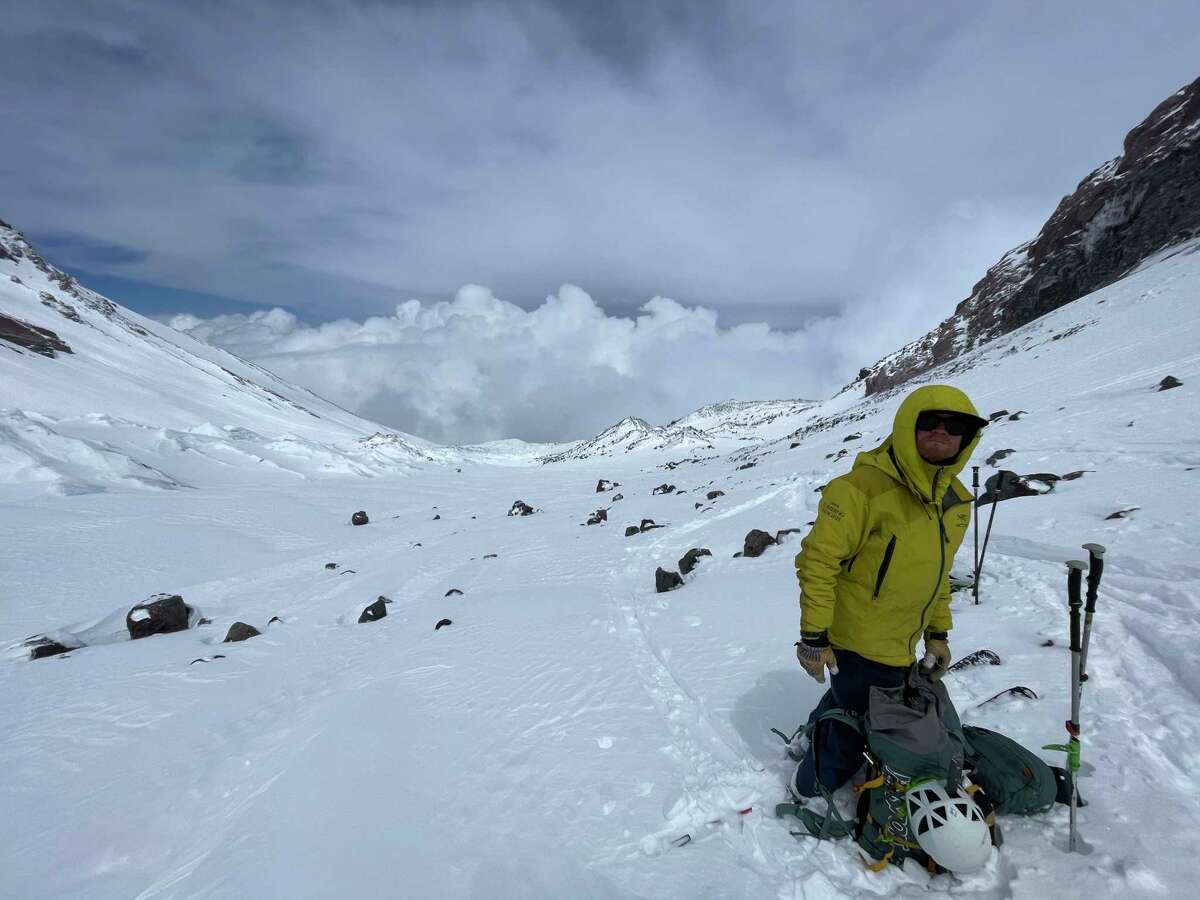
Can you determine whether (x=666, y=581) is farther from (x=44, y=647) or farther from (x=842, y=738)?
(x=44, y=647)

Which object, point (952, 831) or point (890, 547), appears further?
point (890, 547)

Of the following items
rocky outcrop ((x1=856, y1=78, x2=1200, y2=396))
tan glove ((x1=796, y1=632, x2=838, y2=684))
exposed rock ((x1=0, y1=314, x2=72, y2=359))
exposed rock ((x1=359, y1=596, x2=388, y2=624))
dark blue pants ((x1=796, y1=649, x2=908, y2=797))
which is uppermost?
exposed rock ((x1=0, y1=314, x2=72, y2=359))

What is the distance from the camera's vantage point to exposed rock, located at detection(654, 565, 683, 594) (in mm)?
10734

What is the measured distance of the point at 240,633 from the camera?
11.5m

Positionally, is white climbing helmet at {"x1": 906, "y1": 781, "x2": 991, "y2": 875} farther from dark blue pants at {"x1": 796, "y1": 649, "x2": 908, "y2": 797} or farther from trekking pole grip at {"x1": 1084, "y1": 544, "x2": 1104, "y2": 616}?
trekking pole grip at {"x1": 1084, "y1": 544, "x2": 1104, "y2": 616}

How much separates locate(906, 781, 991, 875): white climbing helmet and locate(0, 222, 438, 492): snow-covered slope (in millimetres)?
36751

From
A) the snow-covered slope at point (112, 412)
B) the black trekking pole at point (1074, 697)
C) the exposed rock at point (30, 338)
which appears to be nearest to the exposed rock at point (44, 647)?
the black trekking pole at point (1074, 697)

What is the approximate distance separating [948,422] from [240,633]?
45.2 feet

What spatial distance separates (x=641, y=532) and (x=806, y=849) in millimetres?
13277

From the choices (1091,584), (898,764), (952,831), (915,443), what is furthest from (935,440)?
(952,831)

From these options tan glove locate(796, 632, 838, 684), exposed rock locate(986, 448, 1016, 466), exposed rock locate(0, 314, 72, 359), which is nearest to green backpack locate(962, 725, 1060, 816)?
tan glove locate(796, 632, 838, 684)

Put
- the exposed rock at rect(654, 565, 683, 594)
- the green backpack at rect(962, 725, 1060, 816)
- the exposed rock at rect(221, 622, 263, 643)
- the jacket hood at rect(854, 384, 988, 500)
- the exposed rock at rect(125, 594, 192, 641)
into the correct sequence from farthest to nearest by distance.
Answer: the exposed rock at rect(125, 594, 192, 641) → the exposed rock at rect(221, 622, 263, 643) → the exposed rock at rect(654, 565, 683, 594) → the green backpack at rect(962, 725, 1060, 816) → the jacket hood at rect(854, 384, 988, 500)

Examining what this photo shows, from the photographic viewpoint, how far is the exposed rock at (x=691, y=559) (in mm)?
11594

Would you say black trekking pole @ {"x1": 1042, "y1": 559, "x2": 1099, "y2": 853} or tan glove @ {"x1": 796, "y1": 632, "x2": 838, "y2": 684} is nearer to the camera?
black trekking pole @ {"x1": 1042, "y1": 559, "x2": 1099, "y2": 853}
